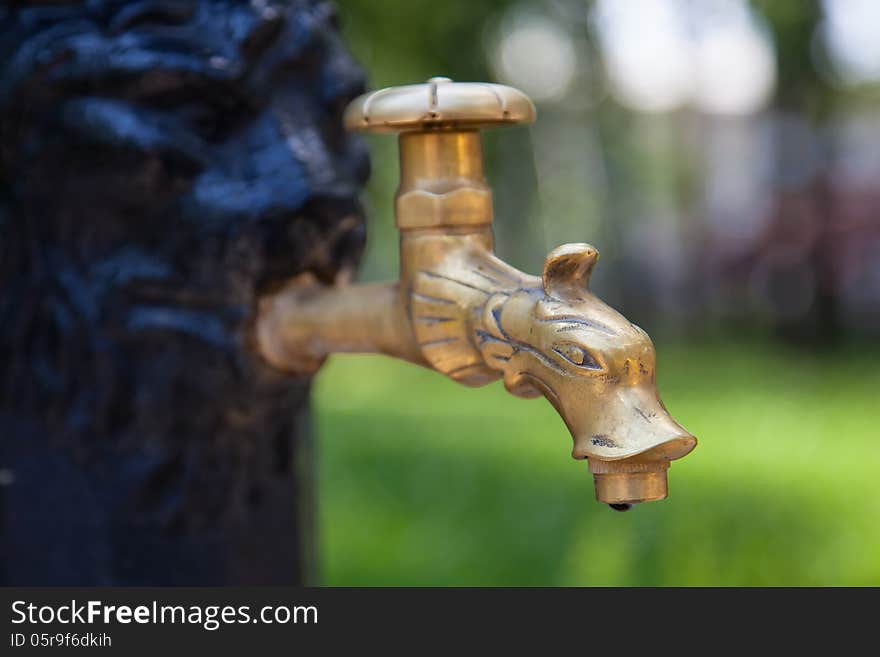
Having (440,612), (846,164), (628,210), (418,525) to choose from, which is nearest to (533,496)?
(418,525)

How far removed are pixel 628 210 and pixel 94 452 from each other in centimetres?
814

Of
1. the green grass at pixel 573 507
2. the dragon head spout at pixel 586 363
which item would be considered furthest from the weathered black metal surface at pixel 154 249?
the green grass at pixel 573 507

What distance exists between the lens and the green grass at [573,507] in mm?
1889

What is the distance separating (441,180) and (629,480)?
0.73ft

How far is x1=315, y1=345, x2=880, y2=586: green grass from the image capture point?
6.20 feet

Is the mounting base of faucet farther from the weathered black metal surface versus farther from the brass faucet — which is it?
the weathered black metal surface

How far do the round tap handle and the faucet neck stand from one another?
0.10 ft

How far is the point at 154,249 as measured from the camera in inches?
30.5

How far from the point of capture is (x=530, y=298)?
638mm

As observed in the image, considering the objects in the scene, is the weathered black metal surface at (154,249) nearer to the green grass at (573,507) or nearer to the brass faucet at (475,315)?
the brass faucet at (475,315)

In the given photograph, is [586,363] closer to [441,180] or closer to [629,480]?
[629,480]

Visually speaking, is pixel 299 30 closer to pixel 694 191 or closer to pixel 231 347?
pixel 231 347

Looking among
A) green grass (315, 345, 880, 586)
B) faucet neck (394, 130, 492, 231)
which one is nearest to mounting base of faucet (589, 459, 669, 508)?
faucet neck (394, 130, 492, 231)

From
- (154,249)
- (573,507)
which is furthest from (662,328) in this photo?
(154,249)
